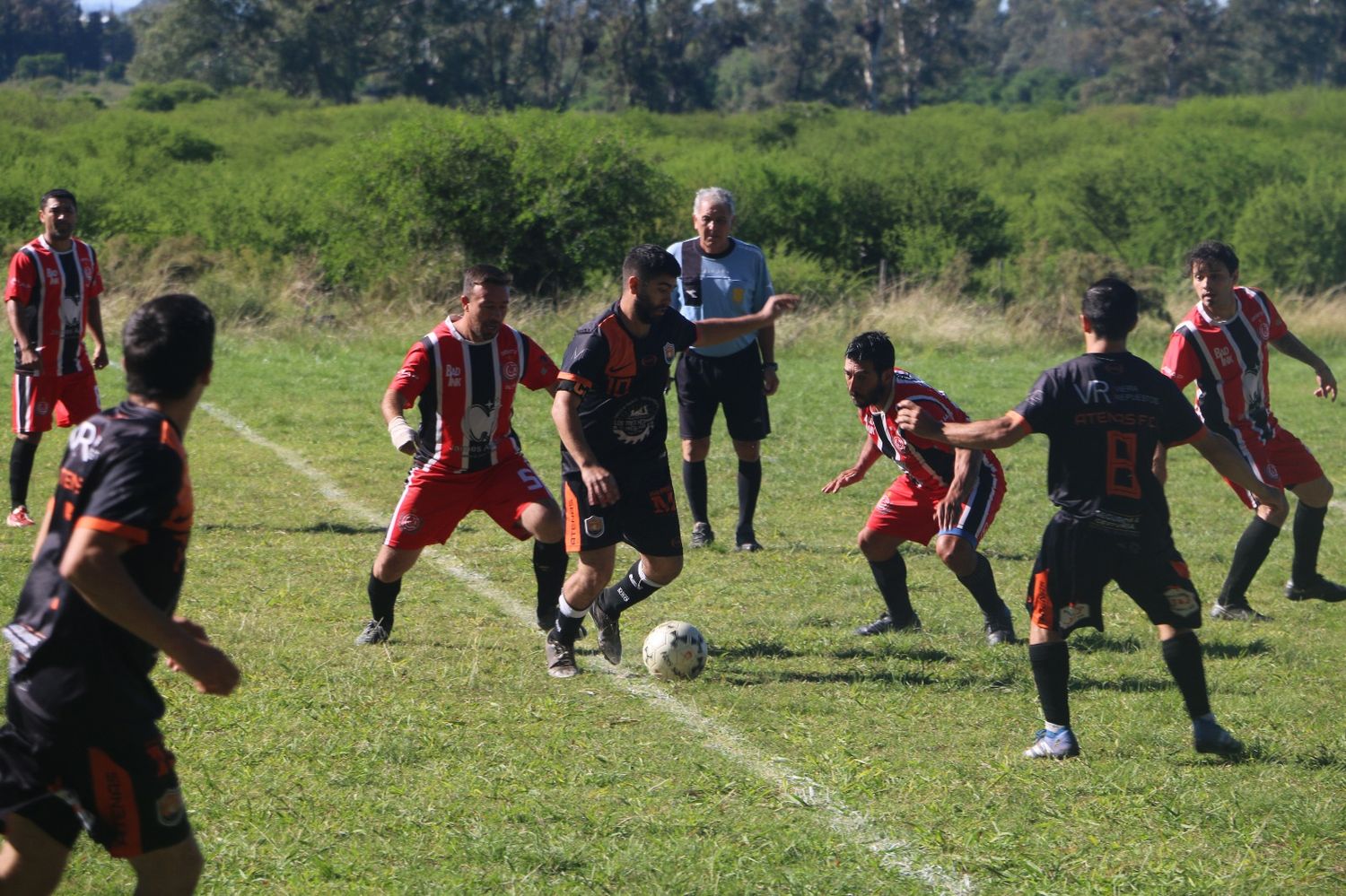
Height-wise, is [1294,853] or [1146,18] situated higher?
[1146,18]

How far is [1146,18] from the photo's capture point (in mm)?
79375

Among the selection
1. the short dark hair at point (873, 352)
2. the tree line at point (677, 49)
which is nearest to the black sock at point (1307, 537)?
the short dark hair at point (873, 352)

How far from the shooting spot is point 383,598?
6.48 meters

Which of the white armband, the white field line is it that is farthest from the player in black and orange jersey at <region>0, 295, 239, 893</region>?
the white armband

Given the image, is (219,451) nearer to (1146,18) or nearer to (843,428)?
(843,428)

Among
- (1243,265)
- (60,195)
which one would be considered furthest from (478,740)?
(1243,265)

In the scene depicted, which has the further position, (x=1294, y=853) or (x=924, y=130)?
(x=924, y=130)

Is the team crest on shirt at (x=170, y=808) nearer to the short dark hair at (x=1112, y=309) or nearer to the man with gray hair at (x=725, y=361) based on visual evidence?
the short dark hair at (x=1112, y=309)

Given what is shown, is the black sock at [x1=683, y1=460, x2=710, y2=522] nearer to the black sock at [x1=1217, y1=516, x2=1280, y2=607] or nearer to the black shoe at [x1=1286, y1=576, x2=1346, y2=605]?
the black sock at [x1=1217, y1=516, x2=1280, y2=607]

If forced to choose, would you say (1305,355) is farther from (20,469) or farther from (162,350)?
(20,469)

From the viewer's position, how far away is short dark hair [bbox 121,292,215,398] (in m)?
3.11

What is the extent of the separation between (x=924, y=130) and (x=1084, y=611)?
153ft

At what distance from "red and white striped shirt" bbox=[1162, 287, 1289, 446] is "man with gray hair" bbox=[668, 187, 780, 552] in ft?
7.93

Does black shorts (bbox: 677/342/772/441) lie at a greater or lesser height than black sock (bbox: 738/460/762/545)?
greater
